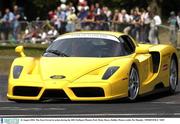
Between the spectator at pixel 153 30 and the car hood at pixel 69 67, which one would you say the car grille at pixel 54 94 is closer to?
the car hood at pixel 69 67

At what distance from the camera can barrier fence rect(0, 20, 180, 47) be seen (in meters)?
29.1

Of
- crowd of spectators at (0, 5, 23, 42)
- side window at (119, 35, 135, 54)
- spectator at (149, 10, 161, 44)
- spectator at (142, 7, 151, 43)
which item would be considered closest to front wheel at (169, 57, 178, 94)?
side window at (119, 35, 135, 54)

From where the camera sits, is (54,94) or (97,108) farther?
(54,94)

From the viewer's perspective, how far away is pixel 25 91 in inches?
499

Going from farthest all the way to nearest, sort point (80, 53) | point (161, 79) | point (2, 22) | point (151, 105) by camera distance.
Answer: point (2, 22) → point (161, 79) → point (80, 53) → point (151, 105)

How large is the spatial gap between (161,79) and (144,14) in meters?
15.6

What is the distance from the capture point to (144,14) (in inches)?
1180

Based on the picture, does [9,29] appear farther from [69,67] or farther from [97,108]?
[97,108]

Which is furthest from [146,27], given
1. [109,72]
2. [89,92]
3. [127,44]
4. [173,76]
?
[89,92]

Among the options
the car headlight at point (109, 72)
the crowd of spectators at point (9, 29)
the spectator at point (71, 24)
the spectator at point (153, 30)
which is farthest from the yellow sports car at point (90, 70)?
the crowd of spectators at point (9, 29)

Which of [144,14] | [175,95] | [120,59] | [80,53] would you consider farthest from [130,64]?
[144,14]

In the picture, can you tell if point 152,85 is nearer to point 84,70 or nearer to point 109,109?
point 84,70

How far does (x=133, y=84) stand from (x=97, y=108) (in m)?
1.72

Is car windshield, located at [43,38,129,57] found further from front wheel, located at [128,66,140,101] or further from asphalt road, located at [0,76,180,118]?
asphalt road, located at [0,76,180,118]
